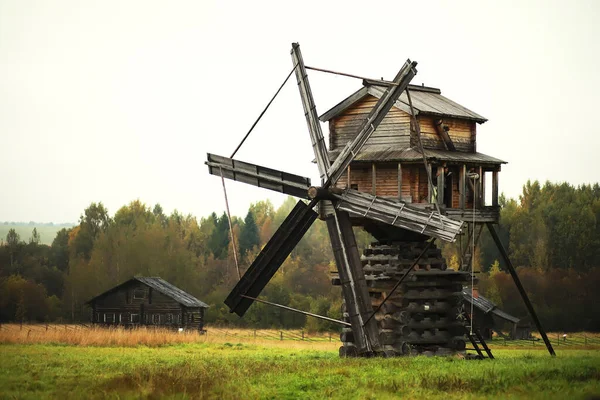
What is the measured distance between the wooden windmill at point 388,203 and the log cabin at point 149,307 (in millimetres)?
31398

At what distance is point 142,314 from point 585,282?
35.5 metres

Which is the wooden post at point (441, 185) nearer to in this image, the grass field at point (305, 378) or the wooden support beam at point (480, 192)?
the wooden support beam at point (480, 192)

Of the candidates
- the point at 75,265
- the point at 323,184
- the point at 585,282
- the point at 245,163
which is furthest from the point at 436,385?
the point at 75,265

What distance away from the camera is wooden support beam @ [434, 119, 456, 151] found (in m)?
30.6

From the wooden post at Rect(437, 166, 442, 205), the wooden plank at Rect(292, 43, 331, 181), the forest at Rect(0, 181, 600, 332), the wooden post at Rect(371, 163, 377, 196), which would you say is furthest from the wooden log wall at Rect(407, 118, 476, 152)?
the forest at Rect(0, 181, 600, 332)

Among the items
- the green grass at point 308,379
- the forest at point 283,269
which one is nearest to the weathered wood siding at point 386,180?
the green grass at point 308,379

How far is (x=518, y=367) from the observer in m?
23.4

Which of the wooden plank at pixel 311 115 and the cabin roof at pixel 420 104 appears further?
the cabin roof at pixel 420 104

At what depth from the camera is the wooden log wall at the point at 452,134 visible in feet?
99.0

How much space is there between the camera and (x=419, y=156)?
1145 inches

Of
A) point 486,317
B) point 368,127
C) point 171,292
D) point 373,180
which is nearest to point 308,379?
point 368,127

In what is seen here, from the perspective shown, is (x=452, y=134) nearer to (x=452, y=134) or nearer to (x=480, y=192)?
(x=452, y=134)

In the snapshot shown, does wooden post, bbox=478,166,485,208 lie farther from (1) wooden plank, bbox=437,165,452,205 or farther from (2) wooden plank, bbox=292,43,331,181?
(2) wooden plank, bbox=292,43,331,181

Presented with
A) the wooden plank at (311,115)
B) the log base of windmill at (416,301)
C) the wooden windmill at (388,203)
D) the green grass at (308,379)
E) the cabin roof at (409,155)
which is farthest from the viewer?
the log base of windmill at (416,301)
